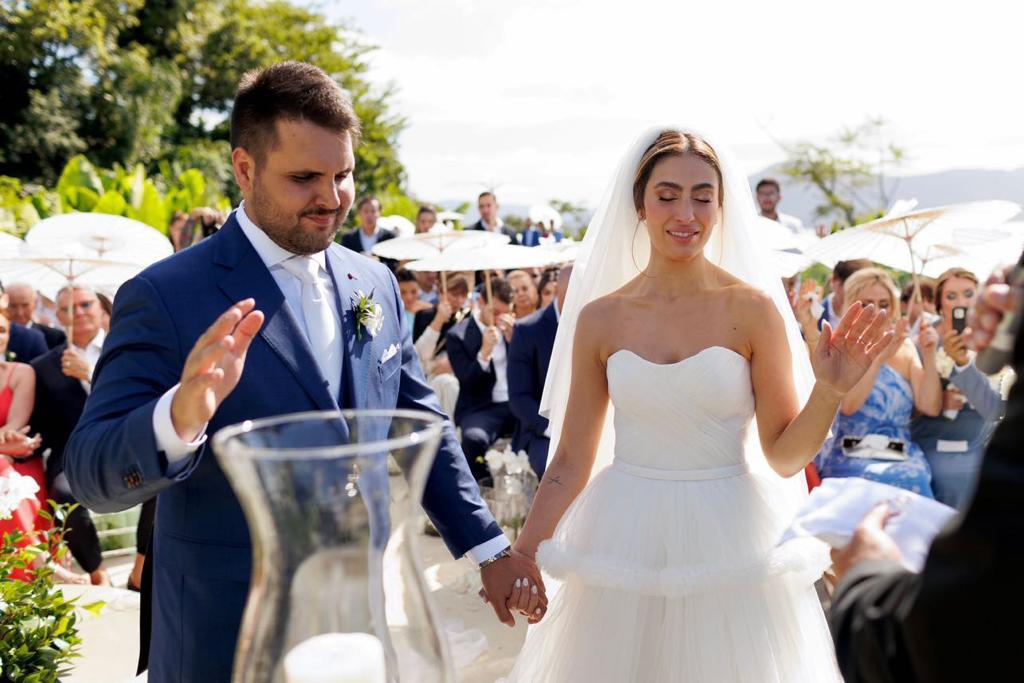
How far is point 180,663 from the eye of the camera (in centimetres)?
202

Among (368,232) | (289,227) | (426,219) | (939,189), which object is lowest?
(368,232)

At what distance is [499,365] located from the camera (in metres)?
7.27

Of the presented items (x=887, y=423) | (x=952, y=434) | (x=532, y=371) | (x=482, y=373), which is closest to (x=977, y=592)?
(x=887, y=423)

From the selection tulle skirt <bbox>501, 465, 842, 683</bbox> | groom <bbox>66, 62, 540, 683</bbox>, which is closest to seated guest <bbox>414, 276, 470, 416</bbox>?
tulle skirt <bbox>501, 465, 842, 683</bbox>

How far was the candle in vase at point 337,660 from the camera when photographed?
3.27 ft

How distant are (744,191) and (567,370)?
34.9 inches

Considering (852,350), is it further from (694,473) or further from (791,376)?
(694,473)

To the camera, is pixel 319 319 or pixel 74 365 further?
pixel 74 365

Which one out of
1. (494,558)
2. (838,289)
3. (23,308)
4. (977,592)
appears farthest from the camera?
(838,289)

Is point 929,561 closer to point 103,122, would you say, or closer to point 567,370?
point 567,370

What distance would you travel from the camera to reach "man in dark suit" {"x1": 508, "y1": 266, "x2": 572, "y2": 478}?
19.1 ft

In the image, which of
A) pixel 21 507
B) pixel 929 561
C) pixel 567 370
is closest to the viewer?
pixel 929 561

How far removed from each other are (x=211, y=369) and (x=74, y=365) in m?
4.77

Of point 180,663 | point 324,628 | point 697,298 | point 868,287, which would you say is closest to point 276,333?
point 180,663
